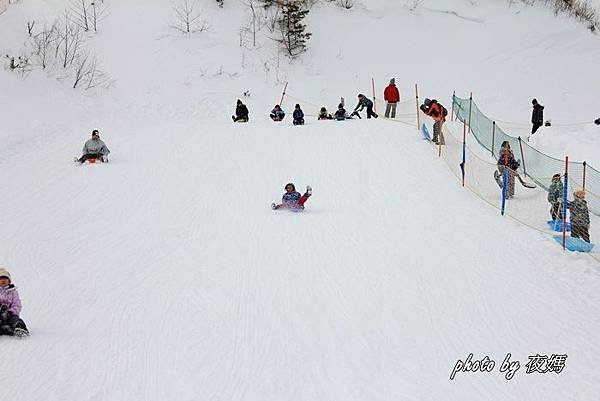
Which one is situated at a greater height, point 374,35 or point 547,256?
point 374,35

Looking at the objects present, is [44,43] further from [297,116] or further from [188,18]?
[297,116]

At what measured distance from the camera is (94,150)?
70.8 feet

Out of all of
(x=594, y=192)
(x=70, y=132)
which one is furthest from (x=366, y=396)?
(x=70, y=132)

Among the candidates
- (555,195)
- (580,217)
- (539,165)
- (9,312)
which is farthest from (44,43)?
(580,217)

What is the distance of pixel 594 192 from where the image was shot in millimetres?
16312

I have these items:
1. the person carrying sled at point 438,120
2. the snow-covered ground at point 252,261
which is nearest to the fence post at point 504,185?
the snow-covered ground at point 252,261

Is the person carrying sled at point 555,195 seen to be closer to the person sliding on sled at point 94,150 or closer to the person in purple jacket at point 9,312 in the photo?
the person in purple jacket at point 9,312

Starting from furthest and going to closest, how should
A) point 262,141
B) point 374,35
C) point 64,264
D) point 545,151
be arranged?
point 374,35
point 262,141
point 545,151
point 64,264

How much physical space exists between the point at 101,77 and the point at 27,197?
15.0 meters

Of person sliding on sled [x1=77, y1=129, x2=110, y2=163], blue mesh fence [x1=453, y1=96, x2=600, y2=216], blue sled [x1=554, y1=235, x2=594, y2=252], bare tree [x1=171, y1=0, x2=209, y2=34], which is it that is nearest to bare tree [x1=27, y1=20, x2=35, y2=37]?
bare tree [x1=171, y1=0, x2=209, y2=34]

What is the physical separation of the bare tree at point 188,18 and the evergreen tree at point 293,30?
4043 mm

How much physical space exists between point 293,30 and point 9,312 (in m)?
29.7

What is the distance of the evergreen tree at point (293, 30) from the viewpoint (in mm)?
37156

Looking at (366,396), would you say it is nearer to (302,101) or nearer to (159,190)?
(159,190)
